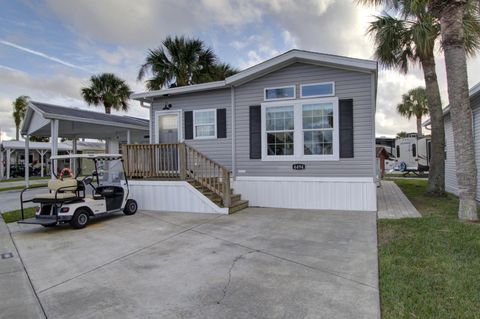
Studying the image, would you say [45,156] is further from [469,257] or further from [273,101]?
[469,257]

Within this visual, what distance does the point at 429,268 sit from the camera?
362 centimetres

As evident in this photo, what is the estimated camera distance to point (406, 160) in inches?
960

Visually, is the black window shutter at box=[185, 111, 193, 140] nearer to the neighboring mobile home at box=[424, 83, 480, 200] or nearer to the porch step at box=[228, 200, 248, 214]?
the porch step at box=[228, 200, 248, 214]

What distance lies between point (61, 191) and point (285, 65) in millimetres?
6493

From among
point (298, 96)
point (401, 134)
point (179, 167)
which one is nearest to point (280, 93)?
point (298, 96)

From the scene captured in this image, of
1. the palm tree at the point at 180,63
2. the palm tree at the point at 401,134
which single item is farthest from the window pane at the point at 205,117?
the palm tree at the point at 401,134

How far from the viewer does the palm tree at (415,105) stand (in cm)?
2706

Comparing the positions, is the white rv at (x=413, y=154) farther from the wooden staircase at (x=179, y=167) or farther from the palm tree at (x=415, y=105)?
the wooden staircase at (x=179, y=167)

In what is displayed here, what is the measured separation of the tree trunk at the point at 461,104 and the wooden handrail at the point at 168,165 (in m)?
5.48

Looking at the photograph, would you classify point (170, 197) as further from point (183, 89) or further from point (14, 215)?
point (14, 215)

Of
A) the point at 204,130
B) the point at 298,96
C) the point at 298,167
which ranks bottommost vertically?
the point at 298,167

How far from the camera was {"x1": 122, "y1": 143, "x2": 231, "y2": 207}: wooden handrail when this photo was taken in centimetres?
838

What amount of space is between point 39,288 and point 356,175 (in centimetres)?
704

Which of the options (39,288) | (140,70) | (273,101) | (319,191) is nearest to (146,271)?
(39,288)
